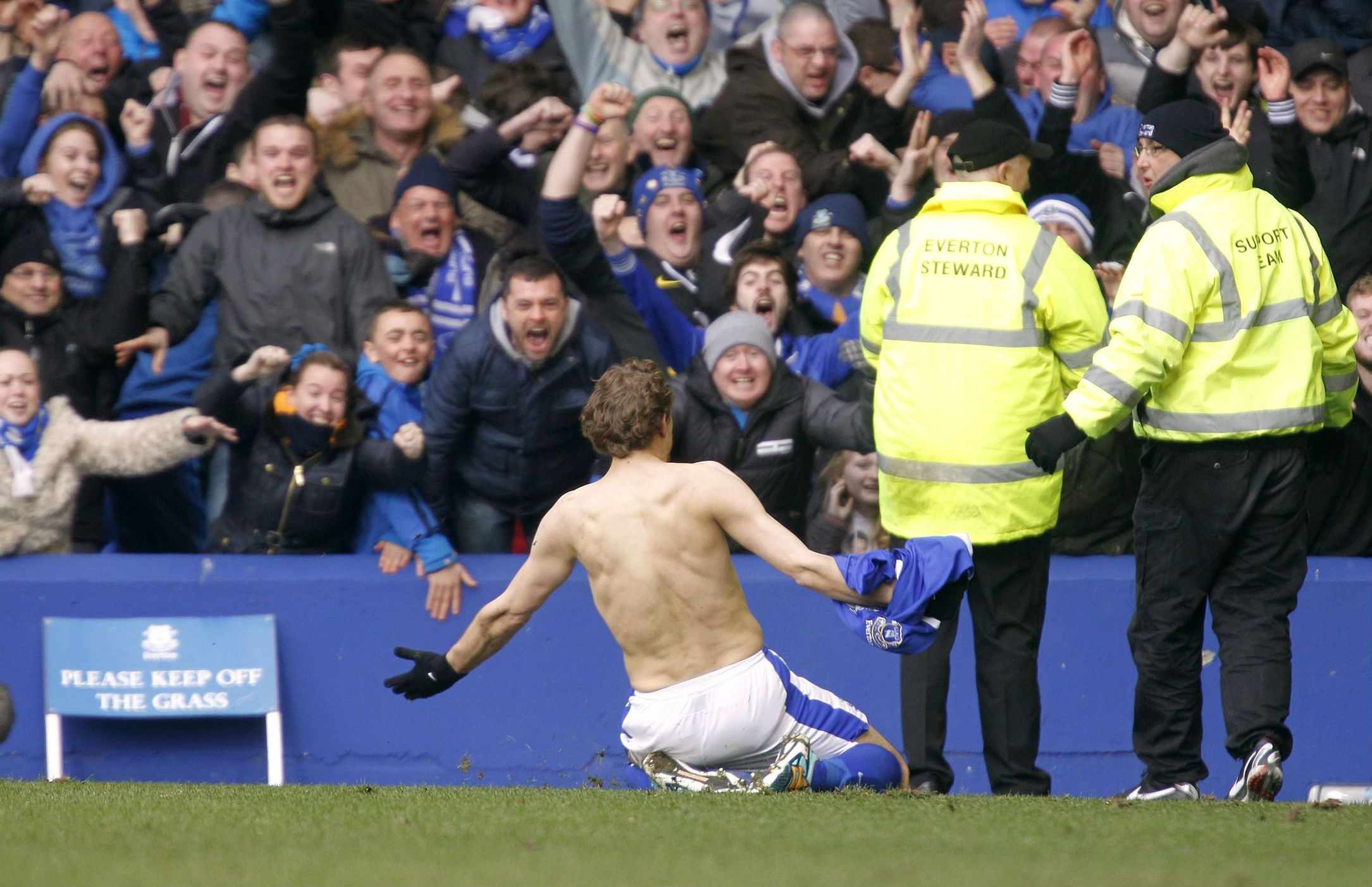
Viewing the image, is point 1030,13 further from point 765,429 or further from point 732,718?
point 732,718

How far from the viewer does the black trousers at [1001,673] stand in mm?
5152

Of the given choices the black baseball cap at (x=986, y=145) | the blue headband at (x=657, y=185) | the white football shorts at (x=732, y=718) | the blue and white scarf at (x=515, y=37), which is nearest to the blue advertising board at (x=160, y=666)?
the blue headband at (x=657, y=185)

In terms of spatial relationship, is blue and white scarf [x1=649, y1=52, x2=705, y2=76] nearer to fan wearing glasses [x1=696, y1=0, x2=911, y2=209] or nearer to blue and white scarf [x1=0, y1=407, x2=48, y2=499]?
fan wearing glasses [x1=696, y1=0, x2=911, y2=209]

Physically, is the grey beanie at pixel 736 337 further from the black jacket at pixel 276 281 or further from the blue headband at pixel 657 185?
the black jacket at pixel 276 281

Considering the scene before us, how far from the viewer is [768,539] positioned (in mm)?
4465

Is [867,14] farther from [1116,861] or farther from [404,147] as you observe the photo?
[1116,861]

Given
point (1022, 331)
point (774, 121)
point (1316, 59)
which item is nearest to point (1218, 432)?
point (1022, 331)

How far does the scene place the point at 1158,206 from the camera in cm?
493

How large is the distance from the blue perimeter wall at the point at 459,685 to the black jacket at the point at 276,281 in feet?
3.33

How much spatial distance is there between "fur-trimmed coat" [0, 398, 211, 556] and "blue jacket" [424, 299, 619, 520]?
0.98m

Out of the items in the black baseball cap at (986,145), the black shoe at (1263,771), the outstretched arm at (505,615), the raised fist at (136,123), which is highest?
the raised fist at (136,123)

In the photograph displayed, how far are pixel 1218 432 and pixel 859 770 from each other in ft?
4.65

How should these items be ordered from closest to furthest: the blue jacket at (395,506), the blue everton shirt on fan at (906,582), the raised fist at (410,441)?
the blue everton shirt on fan at (906,582) < the raised fist at (410,441) < the blue jacket at (395,506)

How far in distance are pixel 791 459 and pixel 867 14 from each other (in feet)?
9.03
